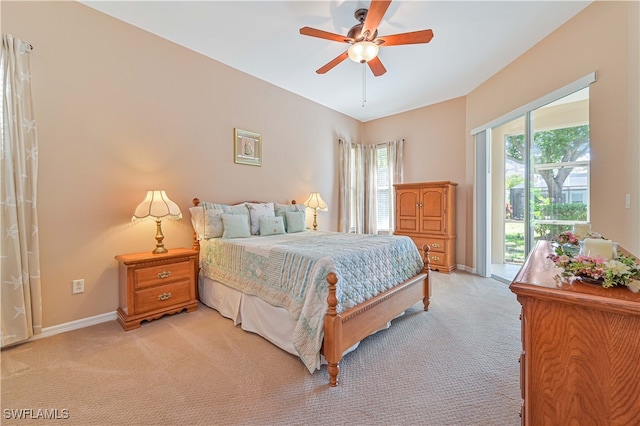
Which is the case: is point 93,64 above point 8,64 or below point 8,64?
above

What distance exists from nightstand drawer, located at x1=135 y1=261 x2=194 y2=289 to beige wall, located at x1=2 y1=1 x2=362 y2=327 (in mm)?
442

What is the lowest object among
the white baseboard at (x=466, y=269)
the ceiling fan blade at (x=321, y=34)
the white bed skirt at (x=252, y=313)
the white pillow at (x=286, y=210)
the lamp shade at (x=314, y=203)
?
the white baseboard at (x=466, y=269)

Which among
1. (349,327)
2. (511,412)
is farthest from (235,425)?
(511,412)

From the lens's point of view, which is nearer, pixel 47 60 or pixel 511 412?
pixel 511 412

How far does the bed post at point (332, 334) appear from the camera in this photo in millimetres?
1754

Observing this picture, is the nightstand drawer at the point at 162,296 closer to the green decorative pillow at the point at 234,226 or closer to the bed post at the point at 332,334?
the green decorative pillow at the point at 234,226

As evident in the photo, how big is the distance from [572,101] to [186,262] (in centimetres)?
459

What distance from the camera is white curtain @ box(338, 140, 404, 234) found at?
5355mm

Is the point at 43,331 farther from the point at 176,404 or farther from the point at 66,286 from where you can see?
the point at 176,404

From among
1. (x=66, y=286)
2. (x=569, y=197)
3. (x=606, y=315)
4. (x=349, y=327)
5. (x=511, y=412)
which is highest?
(x=569, y=197)

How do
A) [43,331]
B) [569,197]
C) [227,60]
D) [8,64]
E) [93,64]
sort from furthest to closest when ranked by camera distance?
[227,60]
[569,197]
[93,64]
[43,331]
[8,64]

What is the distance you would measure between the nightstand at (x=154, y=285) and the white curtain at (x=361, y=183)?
3168 millimetres

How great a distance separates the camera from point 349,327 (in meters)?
1.92

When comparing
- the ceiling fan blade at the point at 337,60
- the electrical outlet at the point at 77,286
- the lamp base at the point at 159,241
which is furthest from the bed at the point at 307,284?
the ceiling fan blade at the point at 337,60
